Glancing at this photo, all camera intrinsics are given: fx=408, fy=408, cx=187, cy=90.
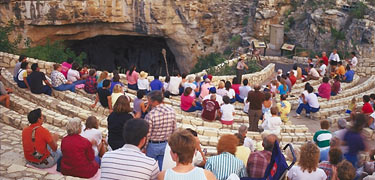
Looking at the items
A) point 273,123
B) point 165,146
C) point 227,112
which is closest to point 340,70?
point 227,112

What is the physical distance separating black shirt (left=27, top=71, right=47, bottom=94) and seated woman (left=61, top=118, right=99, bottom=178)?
4564mm

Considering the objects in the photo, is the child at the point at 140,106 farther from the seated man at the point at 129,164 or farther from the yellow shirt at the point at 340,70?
the yellow shirt at the point at 340,70

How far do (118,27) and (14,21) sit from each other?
228 inches

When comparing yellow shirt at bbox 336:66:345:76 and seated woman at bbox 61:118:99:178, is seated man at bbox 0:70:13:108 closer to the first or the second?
seated woman at bbox 61:118:99:178

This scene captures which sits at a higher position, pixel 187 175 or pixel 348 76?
pixel 187 175

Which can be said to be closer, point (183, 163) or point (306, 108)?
point (183, 163)

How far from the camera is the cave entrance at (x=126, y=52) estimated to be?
28.0 metres

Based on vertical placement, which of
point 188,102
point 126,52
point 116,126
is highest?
point 116,126

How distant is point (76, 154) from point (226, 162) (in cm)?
220

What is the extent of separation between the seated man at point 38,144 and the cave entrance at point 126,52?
2144 cm

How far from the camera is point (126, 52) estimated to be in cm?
2925

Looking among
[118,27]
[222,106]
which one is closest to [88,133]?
[222,106]

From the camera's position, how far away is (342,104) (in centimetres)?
1286

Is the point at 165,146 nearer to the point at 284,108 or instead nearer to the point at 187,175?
the point at 187,175
